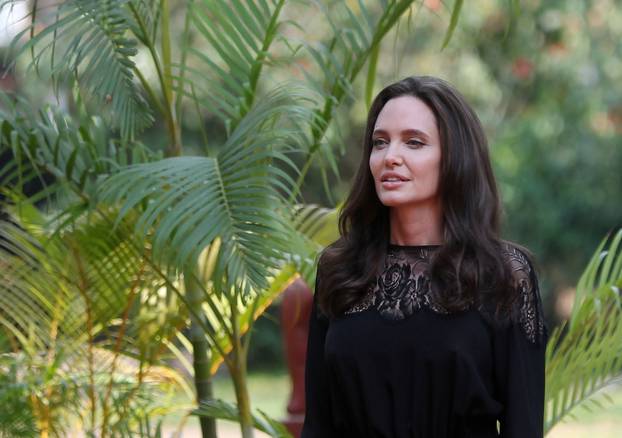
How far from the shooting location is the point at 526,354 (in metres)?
2.18

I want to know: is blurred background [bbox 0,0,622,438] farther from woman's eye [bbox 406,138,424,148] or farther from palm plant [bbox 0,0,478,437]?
woman's eye [bbox 406,138,424,148]

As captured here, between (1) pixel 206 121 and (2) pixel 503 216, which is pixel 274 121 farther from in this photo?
(1) pixel 206 121

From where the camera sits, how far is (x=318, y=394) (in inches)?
93.4

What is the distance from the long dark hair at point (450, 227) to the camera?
219 centimetres

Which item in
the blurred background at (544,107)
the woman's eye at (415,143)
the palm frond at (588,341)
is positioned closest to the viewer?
the woman's eye at (415,143)

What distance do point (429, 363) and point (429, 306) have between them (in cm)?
12

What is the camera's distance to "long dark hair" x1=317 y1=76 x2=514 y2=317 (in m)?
2.19

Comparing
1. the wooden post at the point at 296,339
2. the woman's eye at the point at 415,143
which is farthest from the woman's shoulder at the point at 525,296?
the wooden post at the point at 296,339

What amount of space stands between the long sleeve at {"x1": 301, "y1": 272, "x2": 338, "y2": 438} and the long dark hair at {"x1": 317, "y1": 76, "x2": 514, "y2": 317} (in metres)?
0.09

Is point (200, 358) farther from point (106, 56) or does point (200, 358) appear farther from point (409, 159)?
point (409, 159)

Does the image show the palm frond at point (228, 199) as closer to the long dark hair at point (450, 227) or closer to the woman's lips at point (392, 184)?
the long dark hair at point (450, 227)

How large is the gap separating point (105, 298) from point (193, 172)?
713 mm

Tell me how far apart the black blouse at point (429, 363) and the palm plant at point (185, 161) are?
1.90 feet

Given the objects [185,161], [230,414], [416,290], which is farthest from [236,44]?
[416,290]
